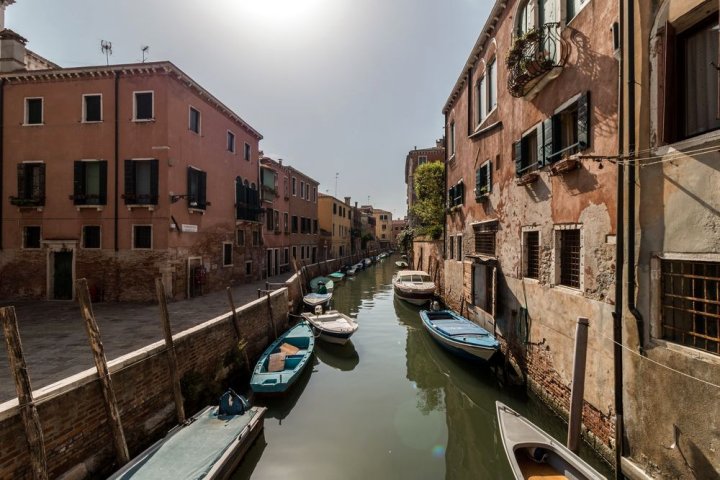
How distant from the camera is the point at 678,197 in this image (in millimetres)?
4258

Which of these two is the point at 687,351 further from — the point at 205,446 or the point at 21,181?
the point at 21,181

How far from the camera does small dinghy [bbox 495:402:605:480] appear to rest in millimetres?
4613

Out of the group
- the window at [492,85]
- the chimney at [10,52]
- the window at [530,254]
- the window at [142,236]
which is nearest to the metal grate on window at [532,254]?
the window at [530,254]

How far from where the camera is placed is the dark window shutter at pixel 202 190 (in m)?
14.7

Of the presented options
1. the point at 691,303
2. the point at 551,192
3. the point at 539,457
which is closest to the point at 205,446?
the point at 539,457

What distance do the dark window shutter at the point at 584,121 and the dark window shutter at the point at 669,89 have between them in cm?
163

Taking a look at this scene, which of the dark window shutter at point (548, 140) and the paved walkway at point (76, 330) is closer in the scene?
the paved walkway at point (76, 330)

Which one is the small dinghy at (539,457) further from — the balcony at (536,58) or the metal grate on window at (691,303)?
the balcony at (536,58)

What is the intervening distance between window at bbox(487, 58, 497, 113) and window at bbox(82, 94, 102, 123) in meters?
14.1

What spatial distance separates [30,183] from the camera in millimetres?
13445

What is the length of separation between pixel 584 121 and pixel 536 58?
1.96 m

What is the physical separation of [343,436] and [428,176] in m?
15.8

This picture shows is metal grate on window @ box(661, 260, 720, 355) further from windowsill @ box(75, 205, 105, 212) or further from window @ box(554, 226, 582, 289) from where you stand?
windowsill @ box(75, 205, 105, 212)

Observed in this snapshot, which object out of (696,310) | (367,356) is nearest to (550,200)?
(696,310)
